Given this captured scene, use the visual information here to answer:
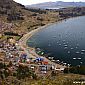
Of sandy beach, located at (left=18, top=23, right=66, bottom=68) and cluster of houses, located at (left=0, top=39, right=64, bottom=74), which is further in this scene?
sandy beach, located at (left=18, top=23, right=66, bottom=68)

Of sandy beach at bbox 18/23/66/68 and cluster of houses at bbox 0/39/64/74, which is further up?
cluster of houses at bbox 0/39/64/74

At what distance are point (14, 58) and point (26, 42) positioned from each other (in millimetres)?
37030

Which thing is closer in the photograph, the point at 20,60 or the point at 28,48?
the point at 20,60

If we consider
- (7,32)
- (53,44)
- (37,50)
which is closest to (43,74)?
(37,50)

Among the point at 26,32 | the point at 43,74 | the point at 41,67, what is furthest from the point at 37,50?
the point at 26,32

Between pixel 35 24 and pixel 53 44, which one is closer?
pixel 53 44

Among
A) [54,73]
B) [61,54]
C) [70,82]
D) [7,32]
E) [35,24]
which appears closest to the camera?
[70,82]

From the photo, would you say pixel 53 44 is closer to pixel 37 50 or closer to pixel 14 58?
pixel 37 50

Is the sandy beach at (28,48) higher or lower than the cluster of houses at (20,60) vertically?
lower

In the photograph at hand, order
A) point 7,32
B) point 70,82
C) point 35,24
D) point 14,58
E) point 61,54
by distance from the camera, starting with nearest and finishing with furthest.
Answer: point 70,82 < point 14,58 < point 61,54 < point 7,32 < point 35,24

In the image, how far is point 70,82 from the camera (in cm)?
5972

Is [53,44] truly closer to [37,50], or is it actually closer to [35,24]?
[37,50]

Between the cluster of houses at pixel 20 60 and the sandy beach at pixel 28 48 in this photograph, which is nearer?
the cluster of houses at pixel 20 60

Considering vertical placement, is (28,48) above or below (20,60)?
below
